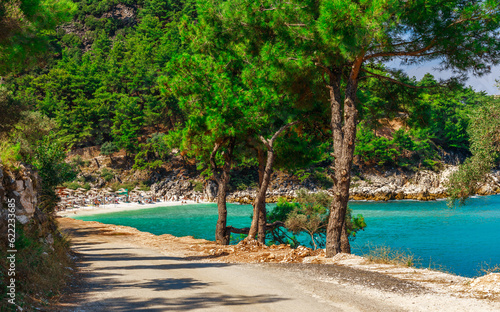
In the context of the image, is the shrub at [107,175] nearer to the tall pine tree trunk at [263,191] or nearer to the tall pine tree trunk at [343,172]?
the tall pine tree trunk at [263,191]

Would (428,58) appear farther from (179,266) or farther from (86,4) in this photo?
(86,4)

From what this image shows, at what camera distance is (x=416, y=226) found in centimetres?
3334

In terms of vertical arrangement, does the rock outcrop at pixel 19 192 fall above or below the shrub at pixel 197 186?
above

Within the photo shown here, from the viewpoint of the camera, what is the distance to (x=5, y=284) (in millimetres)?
5238

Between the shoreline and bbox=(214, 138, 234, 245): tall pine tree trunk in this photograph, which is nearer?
bbox=(214, 138, 234, 245): tall pine tree trunk

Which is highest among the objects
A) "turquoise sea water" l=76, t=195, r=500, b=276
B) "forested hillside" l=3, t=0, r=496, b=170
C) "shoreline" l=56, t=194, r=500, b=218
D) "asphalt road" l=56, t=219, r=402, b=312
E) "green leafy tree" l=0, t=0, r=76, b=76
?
"forested hillside" l=3, t=0, r=496, b=170

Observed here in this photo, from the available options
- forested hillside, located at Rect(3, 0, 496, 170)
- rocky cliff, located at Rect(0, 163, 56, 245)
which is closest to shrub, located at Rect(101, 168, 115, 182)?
forested hillside, located at Rect(3, 0, 496, 170)

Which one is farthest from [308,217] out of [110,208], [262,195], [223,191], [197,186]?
[197,186]

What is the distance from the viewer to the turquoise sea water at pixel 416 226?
22719mm

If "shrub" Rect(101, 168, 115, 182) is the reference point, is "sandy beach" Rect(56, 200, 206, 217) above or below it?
below

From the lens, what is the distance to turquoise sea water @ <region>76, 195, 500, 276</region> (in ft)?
74.5

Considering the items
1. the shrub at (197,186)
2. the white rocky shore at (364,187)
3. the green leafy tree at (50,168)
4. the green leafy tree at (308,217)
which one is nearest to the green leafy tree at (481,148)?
the green leafy tree at (308,217)

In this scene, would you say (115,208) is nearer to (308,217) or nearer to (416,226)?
(308,217)

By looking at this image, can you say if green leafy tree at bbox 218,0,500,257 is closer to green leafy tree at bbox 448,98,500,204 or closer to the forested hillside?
green leafy tree at bbox 448,98,500,204
